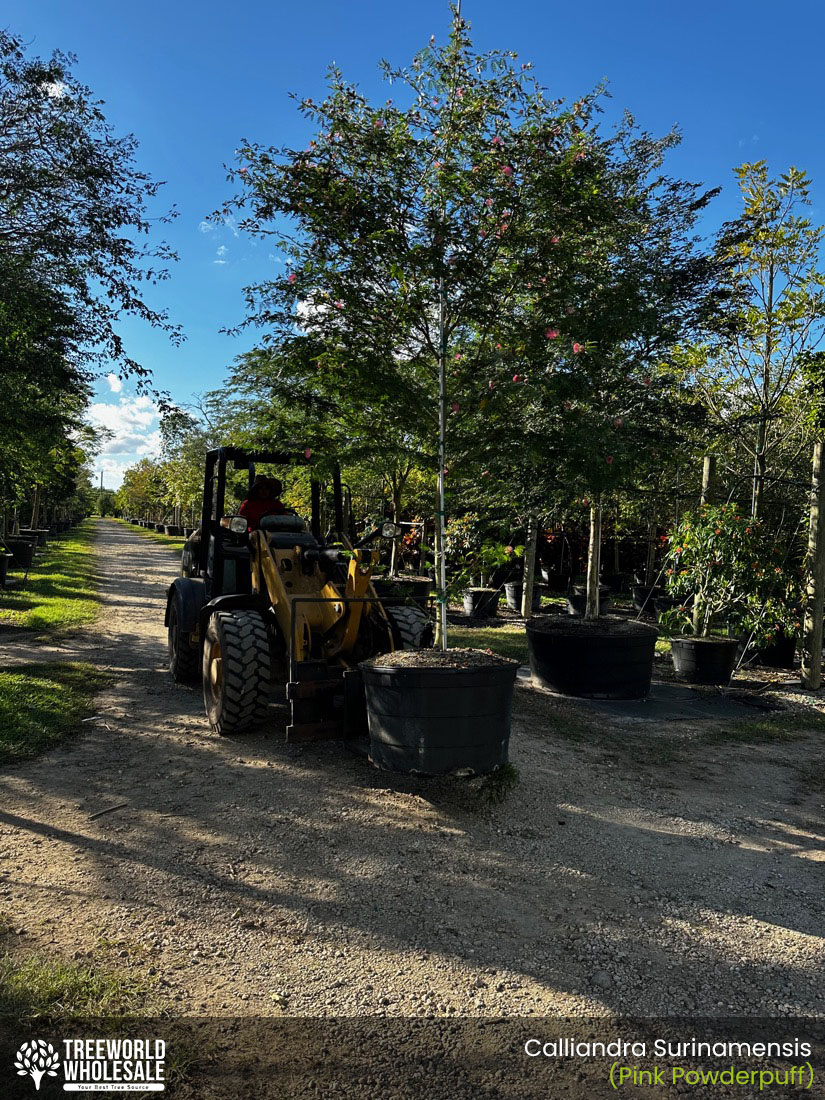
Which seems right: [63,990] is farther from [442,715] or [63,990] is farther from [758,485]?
[758,485]

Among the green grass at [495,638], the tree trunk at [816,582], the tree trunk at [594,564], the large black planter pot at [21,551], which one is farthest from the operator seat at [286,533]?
the large black planter pot at [21,551]

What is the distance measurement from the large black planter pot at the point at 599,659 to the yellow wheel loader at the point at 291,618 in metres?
2.13

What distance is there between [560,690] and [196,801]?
168 inches

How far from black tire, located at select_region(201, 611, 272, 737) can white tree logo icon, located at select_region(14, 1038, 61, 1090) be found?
292 centimetres

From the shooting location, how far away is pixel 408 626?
17.6 feet

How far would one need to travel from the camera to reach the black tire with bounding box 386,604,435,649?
5.30m

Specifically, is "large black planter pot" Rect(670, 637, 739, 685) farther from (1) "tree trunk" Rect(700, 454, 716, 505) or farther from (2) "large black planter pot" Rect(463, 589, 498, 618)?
(2) "large black planter pot" Rect(463, 589, 498, 618)

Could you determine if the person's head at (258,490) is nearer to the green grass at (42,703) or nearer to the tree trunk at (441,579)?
the green grass at (42,703)

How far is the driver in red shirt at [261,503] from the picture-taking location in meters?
6.27

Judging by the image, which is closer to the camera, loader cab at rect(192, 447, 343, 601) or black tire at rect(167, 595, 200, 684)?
loader cab at rect(192, 447, 343, 601)

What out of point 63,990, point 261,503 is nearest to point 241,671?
point 261,503

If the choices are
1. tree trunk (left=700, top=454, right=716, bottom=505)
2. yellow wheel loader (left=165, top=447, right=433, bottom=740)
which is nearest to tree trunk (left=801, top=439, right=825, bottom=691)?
tree trunk (left=700, top=454, right=716, bottom=505)

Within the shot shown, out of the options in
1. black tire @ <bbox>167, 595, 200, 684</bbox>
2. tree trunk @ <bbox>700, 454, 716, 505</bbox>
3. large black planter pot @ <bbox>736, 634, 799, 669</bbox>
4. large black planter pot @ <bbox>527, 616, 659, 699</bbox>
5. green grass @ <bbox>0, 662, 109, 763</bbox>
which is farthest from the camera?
tree trunk @ <bbox>700, 454, 716, 505</bbox>

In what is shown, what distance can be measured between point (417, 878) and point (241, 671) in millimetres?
2186
